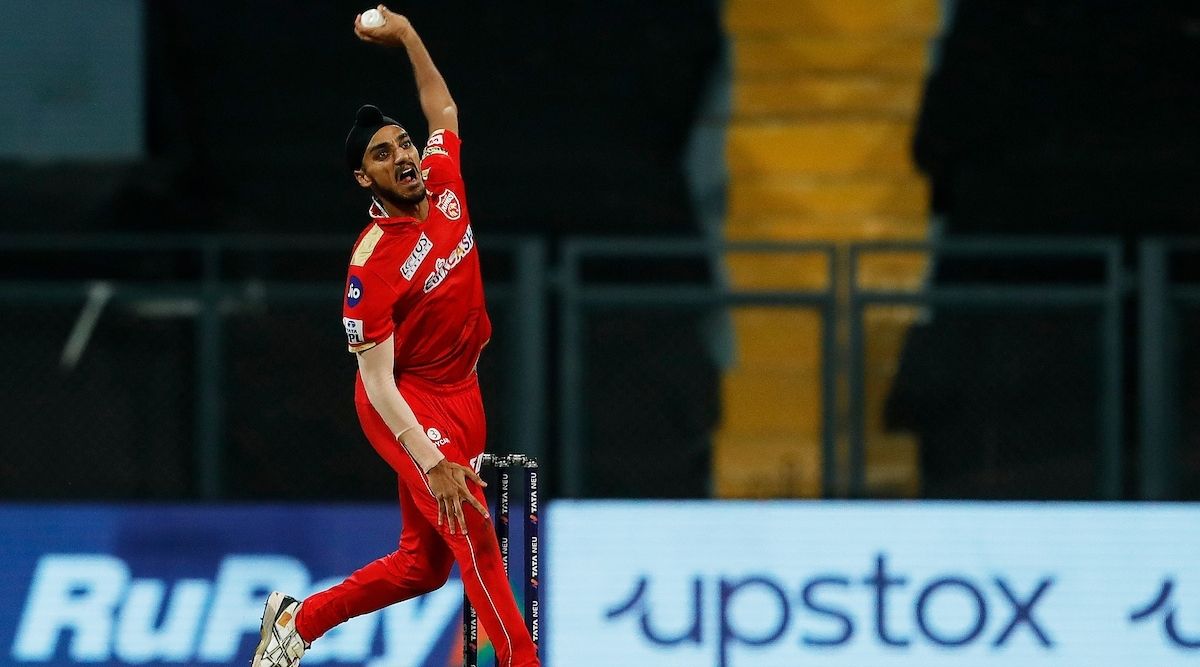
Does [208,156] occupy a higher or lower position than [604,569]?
higher

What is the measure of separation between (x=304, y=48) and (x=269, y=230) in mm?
1038

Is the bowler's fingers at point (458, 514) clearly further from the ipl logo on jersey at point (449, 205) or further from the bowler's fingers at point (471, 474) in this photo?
the ipl logo on jersey at point (449, 205)

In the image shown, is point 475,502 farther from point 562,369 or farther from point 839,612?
point 562,369

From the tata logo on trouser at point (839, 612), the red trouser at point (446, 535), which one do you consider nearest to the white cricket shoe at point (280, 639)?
the red trouser at point (446, 535)

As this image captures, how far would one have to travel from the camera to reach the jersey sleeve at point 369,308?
6.13 meters

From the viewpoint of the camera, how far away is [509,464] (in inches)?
251

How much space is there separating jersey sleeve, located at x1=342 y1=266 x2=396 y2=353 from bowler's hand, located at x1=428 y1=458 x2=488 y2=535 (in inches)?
16.1

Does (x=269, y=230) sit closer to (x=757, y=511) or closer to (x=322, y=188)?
(x=322, y=188)

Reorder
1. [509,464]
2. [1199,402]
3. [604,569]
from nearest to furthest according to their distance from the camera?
[509,464]
[604,569]
[1199,402]

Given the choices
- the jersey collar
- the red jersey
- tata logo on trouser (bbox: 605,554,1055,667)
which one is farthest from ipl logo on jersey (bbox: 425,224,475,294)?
tata logo on trouser (bbox: 605,554,1055,667)

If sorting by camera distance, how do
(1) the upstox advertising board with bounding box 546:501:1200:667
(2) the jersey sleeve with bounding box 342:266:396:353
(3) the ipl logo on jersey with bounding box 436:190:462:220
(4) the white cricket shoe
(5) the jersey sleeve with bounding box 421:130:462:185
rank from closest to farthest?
(2) the jersey sleeve with bounding box 342:266:396:353
(3) the ipl logo on jersey with bounding box 436:190:462:220
(5) the jersey sleeve with bounding box 421:130:462:185
(4) the white cricket shoe
(1) the upstox advertising board with bounding box 546:501:1200:667

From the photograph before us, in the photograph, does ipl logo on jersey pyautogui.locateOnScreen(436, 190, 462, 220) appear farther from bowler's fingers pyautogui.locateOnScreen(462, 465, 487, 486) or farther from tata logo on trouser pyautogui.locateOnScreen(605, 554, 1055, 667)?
tata logo on trouser pyautogui.locateOnScreen(605, 554, 1055, 667)

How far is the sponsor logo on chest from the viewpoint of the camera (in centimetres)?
619

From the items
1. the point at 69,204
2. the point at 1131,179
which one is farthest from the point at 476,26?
the point at 1131,179
